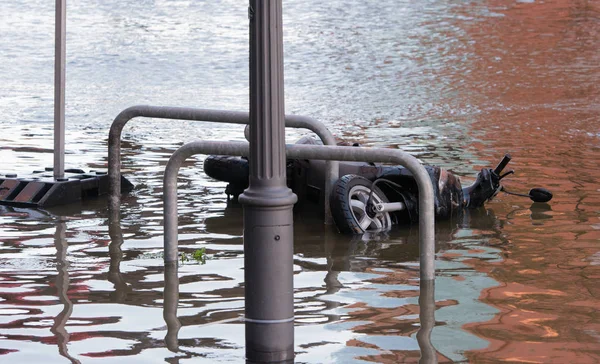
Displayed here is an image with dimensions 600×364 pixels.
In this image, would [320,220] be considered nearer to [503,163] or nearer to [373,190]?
[373,190]

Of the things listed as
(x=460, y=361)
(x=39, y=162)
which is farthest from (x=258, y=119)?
(x=39, y=162)

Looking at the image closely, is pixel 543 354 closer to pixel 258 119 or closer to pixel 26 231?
pixel 258 119

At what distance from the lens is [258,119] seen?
17.5 feet

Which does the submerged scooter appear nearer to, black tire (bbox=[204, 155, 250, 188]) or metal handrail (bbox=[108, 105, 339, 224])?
black tire (bbox=[204, 155, 250, 188])

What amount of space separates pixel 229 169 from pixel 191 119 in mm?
1363

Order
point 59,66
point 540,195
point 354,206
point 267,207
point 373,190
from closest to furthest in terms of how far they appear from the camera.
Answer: point 267,207
point 354,206
point 373,190
point 59,66
point 540,195

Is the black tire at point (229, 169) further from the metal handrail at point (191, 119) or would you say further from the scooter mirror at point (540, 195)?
the scooter mirror at point (540, 195)

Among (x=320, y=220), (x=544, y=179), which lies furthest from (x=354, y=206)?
(x=544, y=179)

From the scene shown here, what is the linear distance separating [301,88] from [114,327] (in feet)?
39.9

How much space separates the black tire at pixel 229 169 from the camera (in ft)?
31.7

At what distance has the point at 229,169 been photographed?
9727 millimetres

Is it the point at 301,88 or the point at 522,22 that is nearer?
the point at 301,88

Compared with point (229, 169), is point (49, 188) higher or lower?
lower

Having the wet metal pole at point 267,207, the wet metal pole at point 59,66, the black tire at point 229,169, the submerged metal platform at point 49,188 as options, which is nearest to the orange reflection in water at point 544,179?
the wet metal pole at point 267,207
